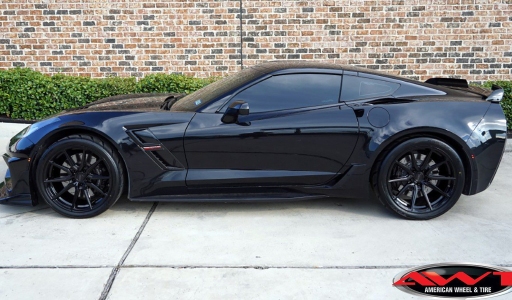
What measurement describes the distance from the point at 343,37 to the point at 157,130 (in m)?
4.67

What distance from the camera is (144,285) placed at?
336 centimetres

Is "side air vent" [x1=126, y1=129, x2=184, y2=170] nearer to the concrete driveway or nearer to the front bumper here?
the concrete driveway

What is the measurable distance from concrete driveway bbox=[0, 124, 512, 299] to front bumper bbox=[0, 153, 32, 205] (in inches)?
7.3

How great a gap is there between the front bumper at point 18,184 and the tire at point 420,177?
2945mm

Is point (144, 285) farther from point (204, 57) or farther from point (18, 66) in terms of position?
point (18, 66)

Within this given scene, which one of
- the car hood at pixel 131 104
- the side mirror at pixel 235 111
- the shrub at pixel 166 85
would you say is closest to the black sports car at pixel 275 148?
the side mirror at pixel 235 111

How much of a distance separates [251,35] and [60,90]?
2957mm

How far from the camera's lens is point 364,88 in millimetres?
4465

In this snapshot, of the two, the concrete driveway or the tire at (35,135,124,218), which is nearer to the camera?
the concrete driveway

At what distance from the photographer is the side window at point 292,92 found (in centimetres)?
440

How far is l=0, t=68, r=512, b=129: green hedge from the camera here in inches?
283

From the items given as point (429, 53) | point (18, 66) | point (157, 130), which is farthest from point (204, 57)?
point (157, 130)

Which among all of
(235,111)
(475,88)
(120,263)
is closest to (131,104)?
(235,111)

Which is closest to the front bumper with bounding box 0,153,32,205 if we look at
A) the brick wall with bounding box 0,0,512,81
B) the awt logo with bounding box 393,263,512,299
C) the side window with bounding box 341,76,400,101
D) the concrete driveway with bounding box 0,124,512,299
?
the concrete driveway with bounding box 0,124,512,299
